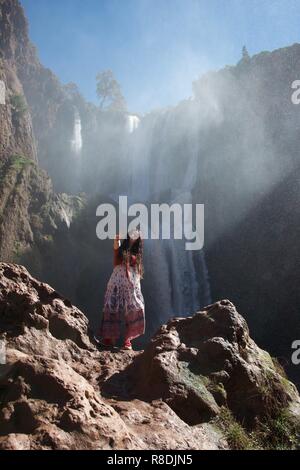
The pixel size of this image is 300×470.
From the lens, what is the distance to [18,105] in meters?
19.5

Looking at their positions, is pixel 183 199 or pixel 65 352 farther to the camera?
pixel 183 199

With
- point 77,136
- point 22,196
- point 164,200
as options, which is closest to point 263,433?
point 22,196

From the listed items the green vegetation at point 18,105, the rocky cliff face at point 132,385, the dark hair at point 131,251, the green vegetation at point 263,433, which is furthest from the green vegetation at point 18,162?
the green vegetation at point 263,433

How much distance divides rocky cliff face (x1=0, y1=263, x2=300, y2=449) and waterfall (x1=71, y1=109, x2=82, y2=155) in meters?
28.6

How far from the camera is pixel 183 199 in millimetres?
22438

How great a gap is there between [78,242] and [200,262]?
6.94 meters

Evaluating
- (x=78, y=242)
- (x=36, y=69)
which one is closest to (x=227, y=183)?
(x=78, y=242)

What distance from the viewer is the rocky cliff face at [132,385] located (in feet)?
7.54

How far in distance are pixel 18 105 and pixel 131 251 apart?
1726 centimetres

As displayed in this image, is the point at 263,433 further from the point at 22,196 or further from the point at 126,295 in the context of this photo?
the point at 22,196

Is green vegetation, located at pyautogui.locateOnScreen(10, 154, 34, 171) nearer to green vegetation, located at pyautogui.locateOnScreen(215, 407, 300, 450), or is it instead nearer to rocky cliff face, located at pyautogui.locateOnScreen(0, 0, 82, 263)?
rocky cliff face, located at pyautogui.locateOnScreen(0, 0, 82, 263)

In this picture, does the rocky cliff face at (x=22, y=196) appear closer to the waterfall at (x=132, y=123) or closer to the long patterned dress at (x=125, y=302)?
the long patterned dress at (x=125, y=302)

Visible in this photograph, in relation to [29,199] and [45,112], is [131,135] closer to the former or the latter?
[45,112]
